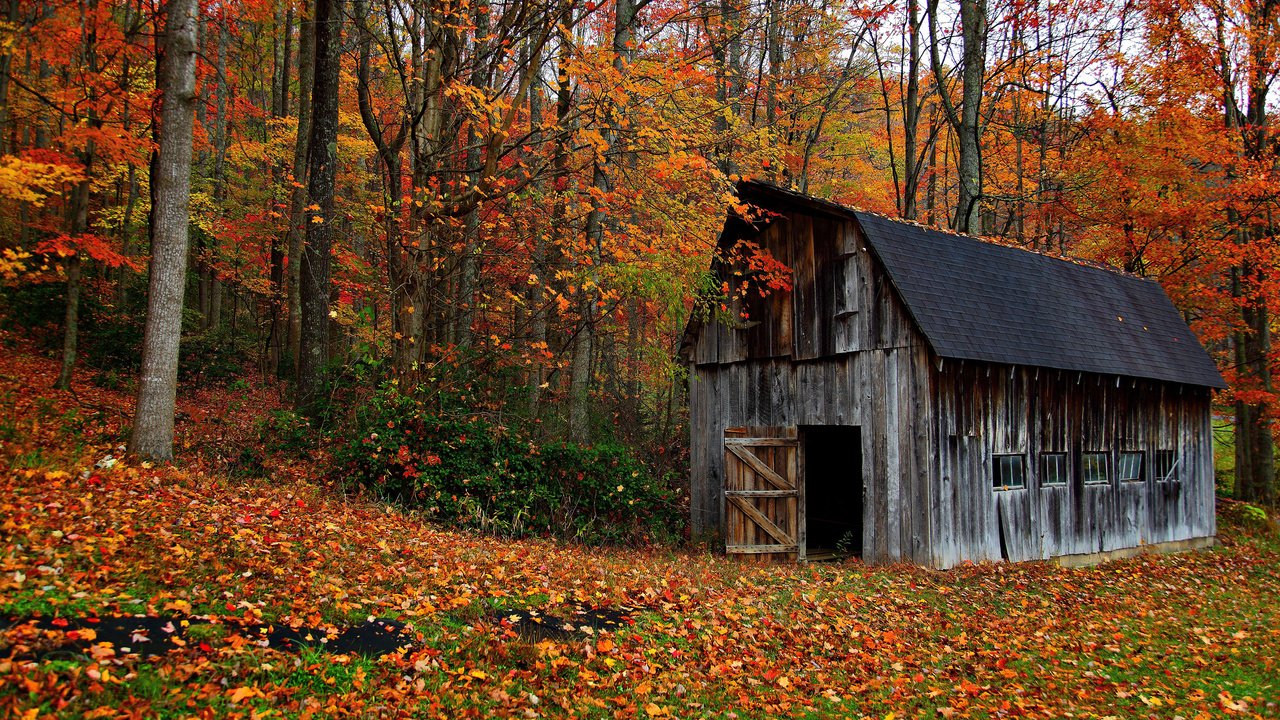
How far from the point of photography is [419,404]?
10.7 metres

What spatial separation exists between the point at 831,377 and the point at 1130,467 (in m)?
7.63

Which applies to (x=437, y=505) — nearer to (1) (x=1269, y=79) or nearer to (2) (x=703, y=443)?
(2) (x=703, y=443)

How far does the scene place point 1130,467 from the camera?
14.9 metres

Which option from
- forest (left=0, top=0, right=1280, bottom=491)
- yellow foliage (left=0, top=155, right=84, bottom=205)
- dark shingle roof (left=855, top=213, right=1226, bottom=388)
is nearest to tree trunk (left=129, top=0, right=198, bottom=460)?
forest (left=0, top=0, right=1280, bottom=491)

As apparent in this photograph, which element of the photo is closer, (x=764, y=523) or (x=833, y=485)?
(x=764, y=523)

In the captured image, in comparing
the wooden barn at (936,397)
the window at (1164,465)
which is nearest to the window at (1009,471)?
the wooden barn at (936,397)

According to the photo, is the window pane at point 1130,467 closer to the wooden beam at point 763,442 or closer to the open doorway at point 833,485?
the open doorway at point 833,485

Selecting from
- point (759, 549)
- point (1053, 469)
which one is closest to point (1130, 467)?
point (1053, 469)

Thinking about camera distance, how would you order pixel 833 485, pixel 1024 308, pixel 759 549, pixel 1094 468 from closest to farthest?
pixel 759 549 < pixel 1024 308 < pixel 1094 468 < pixel 833 485

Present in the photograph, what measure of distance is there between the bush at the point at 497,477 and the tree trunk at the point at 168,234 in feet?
8.05

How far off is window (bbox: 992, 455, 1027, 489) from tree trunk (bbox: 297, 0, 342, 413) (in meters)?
11.6

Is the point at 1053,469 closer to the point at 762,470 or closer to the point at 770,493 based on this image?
the point at 770,493

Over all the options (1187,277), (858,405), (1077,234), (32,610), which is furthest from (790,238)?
(1077,234)

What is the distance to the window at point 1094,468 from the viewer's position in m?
13.8
